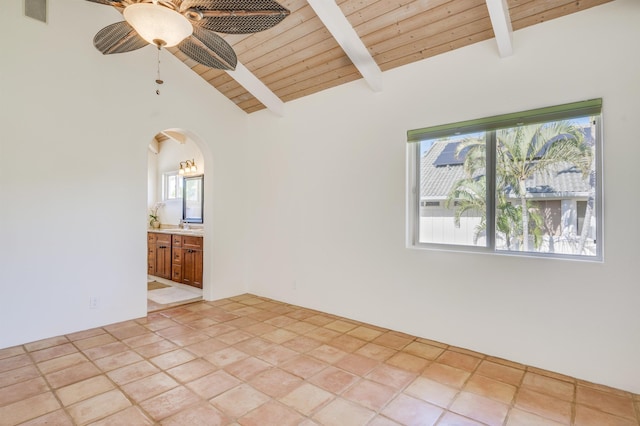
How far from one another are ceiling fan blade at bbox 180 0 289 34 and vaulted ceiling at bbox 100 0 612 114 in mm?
1028

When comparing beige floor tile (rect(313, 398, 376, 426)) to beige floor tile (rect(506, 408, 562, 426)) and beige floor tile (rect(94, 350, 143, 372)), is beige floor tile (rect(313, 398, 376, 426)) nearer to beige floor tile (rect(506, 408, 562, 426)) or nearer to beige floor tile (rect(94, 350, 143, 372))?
beige floor tile (rect(506, 408, 562, 426))

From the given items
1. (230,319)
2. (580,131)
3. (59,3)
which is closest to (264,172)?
(230,319)

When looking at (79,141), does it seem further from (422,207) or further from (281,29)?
(422,207)

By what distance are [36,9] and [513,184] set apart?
4.62 metres

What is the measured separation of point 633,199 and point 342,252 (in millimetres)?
2522

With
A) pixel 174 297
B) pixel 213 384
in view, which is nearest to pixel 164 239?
pixel 174 297

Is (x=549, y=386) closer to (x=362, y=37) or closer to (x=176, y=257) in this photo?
(x=362, y=37)

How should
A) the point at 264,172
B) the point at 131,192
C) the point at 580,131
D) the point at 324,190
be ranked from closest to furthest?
1. the point at 580,131
2. the point at 131,192
3. the point at 324,190
4. the point at 264,172

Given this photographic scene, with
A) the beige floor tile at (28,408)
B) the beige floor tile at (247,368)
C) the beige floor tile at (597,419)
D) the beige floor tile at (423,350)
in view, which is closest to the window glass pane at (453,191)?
the beige floor tile at (423,350)

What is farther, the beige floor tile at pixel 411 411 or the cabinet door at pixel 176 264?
the cabinet door at pixel 176 264

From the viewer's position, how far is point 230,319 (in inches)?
149

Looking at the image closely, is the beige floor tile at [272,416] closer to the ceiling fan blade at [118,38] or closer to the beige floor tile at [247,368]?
the beige floor tile at [247,368]

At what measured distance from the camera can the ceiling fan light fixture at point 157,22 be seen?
6.00 ft

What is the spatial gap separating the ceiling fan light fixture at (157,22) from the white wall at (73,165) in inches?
75.8
